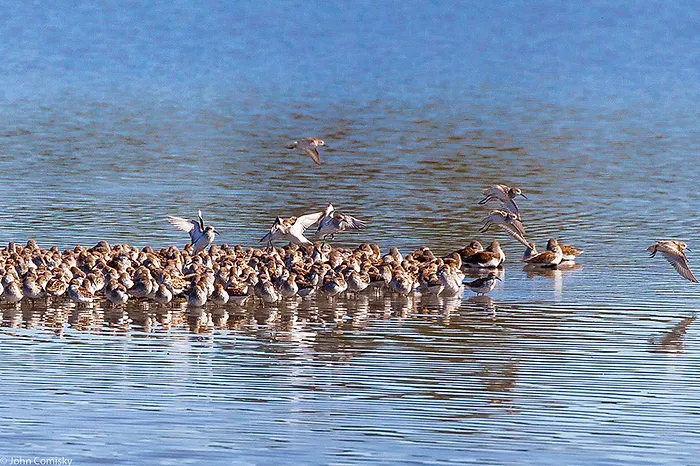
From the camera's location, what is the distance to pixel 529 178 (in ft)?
91.0

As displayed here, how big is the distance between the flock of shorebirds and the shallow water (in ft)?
0.66

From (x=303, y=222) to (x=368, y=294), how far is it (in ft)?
7.08

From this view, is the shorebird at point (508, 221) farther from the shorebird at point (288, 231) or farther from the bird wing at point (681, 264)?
the bird wing at point (681, 264)

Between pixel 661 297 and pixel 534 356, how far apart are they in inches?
136

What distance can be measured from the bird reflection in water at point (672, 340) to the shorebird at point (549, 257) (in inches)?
126

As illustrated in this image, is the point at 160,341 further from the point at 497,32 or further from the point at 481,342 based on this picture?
the point at 497,32

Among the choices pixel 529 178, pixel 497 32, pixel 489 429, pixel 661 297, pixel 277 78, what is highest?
pixel 497 32

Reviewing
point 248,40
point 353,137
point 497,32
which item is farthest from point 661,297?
point 497,32

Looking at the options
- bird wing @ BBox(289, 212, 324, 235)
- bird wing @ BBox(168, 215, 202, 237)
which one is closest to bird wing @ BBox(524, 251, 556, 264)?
bird wing @ BBox(289, 212, 324, 235)

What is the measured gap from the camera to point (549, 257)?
17.8 meters

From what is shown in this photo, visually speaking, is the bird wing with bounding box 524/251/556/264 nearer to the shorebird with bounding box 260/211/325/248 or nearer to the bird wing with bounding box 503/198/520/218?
the bird wing with bounding box 503/198/520/218

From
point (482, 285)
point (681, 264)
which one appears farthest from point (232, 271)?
point (681, 264)

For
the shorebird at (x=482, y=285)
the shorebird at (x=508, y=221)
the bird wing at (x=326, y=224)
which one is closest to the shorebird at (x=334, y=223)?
the bird wing at (x=326, y=224)

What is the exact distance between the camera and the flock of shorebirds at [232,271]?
14914mm
